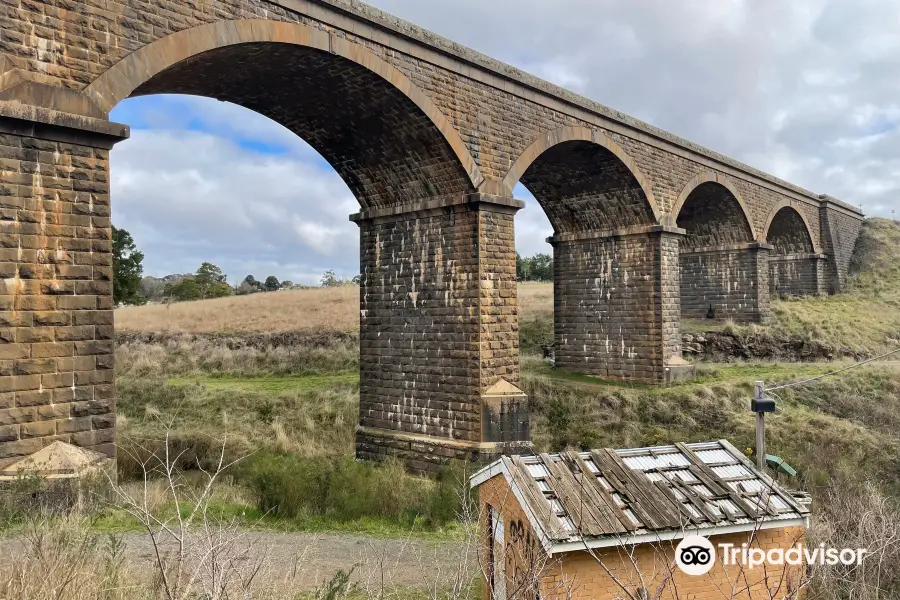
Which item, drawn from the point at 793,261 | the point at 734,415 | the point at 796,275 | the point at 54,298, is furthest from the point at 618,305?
the point at 796,275

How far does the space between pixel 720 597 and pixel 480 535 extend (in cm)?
226

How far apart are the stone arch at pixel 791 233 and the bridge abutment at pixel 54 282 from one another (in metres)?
25.9

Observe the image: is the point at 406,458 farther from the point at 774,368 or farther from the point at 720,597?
the point at 774,368

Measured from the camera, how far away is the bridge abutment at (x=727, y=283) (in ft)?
76.3

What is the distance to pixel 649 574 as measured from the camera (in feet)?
16.8

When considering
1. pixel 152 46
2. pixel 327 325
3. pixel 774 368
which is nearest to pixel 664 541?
pixel 152 46

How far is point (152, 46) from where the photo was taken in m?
7.68

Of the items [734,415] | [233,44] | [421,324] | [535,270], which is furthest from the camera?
[535,270]

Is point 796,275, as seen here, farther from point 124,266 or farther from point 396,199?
point 124,266

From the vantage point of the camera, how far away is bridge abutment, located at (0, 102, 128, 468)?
6.36 m

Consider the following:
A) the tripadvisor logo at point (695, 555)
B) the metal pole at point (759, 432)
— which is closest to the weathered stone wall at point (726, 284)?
the metal pole at point (759, 432)

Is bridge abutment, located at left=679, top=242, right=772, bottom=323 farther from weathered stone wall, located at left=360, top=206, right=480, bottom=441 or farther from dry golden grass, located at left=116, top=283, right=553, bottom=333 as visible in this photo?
weathered stone wall, located at left=360, top=206, right=480, bottom=441

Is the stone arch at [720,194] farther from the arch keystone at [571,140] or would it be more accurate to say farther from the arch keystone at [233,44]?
the arch keystone at [233,44]

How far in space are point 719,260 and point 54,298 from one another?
73.5ft
